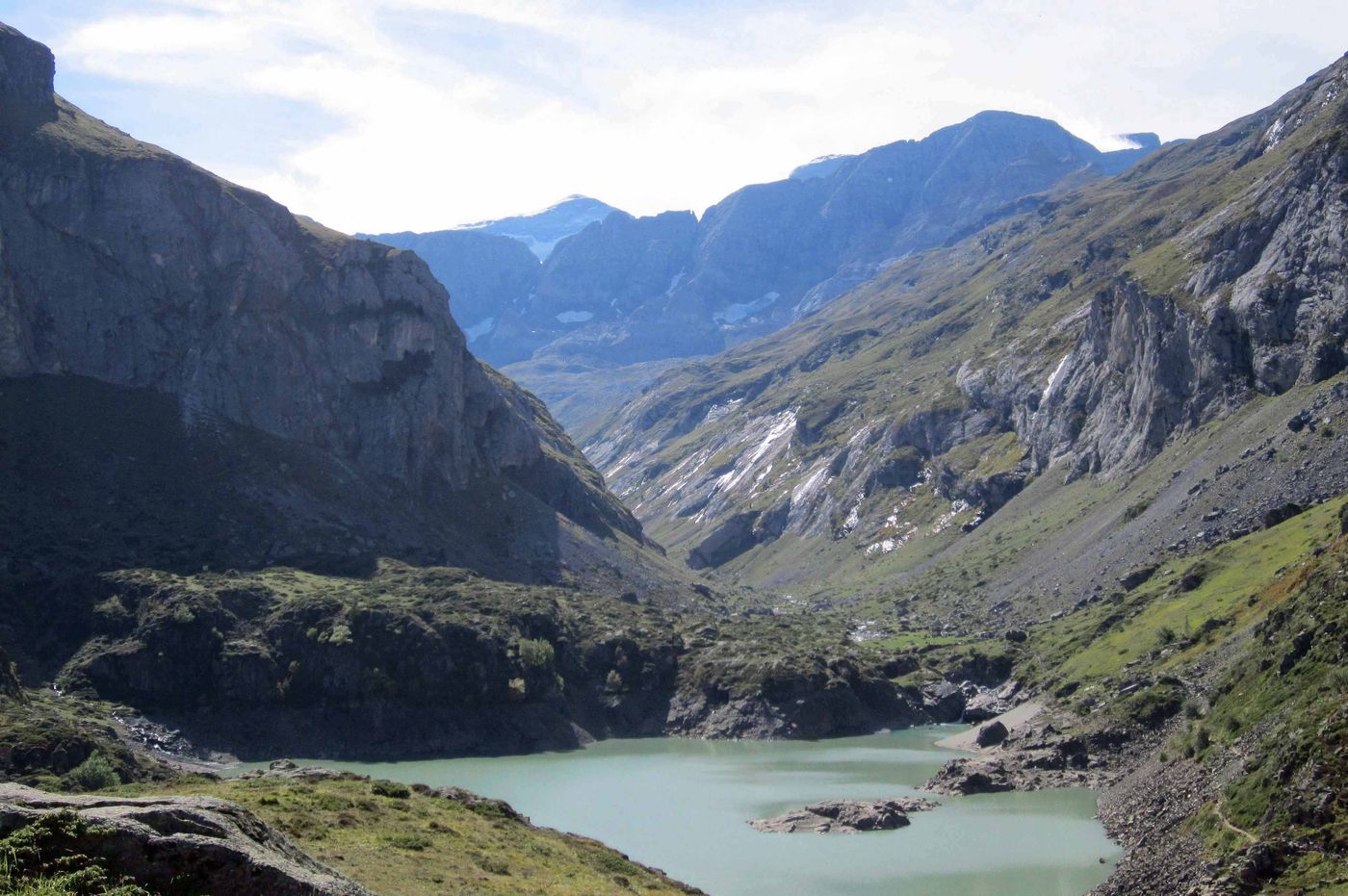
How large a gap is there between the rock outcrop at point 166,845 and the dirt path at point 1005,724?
9170 centimetres

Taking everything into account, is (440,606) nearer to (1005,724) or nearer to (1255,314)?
(1005,724)

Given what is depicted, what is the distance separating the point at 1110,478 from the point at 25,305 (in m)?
160

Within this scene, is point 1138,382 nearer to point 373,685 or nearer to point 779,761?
point 779,761

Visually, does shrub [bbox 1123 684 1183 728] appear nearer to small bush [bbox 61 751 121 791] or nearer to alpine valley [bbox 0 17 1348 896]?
alpine valley [bbox 0 17 1348 896]

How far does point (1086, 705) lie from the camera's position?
9975 cm

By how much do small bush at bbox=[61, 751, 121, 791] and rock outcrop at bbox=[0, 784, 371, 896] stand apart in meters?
56.4

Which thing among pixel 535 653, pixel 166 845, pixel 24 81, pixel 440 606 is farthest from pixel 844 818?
pixel 24 81

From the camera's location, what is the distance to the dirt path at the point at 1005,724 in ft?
355

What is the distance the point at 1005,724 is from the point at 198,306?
5071 inches

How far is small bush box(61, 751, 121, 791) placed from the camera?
73.1 meters


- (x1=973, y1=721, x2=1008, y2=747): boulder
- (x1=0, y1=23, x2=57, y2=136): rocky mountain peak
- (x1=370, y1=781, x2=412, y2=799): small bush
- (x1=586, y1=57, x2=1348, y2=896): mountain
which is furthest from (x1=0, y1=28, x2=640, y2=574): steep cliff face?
(x1=370, y1=781, x2=412, y2=799): small bush

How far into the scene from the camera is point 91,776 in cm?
7462

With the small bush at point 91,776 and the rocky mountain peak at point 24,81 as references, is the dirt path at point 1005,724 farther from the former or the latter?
the rocky mountain peak at point 24,81

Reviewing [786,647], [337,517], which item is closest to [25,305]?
[337,517]
